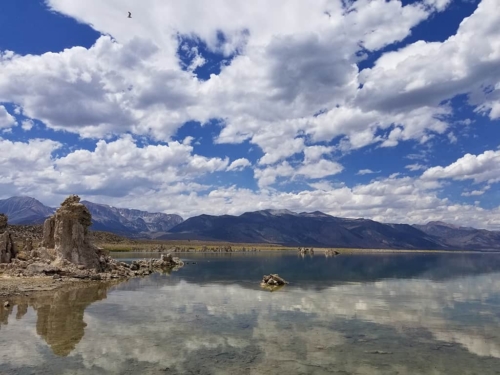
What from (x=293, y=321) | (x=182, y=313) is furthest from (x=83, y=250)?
(x=293, y=321)

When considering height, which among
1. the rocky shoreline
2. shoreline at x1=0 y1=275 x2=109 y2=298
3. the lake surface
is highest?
the rocky shoreline

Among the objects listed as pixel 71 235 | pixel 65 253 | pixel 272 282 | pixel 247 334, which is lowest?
pixel 247 334

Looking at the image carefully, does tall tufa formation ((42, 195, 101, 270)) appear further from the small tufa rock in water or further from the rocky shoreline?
the small tufa rock in water

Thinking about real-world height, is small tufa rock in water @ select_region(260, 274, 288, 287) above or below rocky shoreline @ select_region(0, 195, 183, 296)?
below

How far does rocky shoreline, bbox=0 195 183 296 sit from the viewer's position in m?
61.3

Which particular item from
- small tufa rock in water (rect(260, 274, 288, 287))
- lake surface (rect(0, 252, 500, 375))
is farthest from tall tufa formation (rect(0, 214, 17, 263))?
small tufa rock in water (rect(260, 274, 288, 287))

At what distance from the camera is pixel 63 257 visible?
6725 centimetres

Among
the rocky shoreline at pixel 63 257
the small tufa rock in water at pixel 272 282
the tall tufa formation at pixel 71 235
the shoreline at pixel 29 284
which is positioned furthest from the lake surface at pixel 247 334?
the tall tufa formation at pixel 71 235

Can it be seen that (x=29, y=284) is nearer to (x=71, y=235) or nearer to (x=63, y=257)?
(x=63, y=257)

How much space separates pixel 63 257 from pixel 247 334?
1912 inches

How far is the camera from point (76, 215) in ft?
230

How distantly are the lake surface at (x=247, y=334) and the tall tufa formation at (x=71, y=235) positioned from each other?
755 inches

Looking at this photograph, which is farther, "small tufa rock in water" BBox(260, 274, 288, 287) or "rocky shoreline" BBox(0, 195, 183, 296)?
"small tufa rock in water" BBox(260, 274, 288, 287)

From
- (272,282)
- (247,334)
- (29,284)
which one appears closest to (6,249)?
(29,284)
